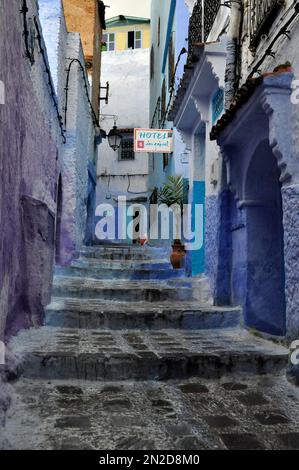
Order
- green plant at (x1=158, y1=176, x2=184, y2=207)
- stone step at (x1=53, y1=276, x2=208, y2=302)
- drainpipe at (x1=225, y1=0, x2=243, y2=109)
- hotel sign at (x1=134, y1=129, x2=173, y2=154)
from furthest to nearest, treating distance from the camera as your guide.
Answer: hotel sign at (x1=134, y1=129, x2=173, y2=154), green plant at (x1=158, y1=176, x2=184, y2=207), stone step at (x1=53, y1=276, x2=208, y2=302), drainpipe at (x1=225, y1=0, x2=243, y2=109)

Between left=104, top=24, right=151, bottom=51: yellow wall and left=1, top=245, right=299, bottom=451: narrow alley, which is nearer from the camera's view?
left=1, top=245, right=299, bottom=451: narrow alley

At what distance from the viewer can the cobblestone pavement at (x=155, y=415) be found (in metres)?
2.87

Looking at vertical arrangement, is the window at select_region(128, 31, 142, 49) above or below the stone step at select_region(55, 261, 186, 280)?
above

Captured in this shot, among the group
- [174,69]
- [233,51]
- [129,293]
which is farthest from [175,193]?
[233,51]

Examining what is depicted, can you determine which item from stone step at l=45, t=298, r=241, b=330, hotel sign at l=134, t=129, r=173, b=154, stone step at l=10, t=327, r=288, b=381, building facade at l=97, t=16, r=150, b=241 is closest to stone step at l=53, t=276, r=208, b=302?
stone step at l=45, t=298, r=241, b=330

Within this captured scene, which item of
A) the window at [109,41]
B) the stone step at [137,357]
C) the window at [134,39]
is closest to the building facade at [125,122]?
the window at [134,39]

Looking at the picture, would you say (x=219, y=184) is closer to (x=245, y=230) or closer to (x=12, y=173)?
(x=245, y=230)

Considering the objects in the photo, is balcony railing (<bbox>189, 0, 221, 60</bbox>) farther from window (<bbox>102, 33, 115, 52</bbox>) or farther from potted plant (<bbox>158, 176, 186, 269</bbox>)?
window (<bbox>102, 33, 115, 52</bbox>)

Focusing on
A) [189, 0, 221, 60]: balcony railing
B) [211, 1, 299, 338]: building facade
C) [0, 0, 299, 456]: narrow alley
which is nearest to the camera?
[0, 0, 299, 456]: narrow alley

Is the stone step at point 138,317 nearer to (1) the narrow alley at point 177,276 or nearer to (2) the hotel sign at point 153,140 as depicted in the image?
(1) the narrow alley at point 177,276

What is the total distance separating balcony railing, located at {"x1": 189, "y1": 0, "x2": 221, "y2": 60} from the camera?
816cm

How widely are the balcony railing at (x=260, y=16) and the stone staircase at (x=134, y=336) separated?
3649 mm

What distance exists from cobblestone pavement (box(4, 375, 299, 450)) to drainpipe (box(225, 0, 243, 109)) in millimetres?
4449

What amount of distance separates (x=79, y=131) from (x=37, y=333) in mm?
7474
